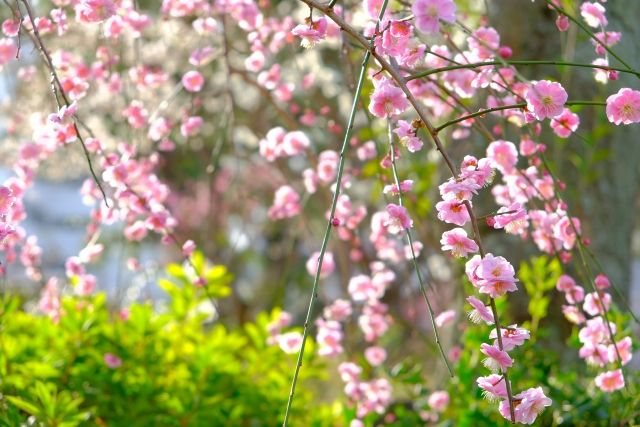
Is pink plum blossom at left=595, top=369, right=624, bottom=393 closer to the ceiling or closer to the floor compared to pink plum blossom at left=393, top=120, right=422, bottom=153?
closer to the floor

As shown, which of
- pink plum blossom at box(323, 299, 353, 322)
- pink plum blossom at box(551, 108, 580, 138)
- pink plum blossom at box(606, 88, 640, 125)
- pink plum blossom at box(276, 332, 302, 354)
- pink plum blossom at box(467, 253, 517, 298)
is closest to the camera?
pink plum blossom at box(467, 253, 517, 298)

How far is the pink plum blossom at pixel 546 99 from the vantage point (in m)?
1.06

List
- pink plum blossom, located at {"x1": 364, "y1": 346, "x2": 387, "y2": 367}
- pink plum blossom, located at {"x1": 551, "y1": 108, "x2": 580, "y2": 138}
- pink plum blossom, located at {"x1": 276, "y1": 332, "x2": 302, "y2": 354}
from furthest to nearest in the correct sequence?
pink plum blossom, located at {"x1": 364, "y1": 346, "x2": 387, "y2": 367}, pink plum blossom, located at {"x1": 276, "y1": 332, "x2": 302, "y2": 354}, pink plum blossom, located at {"x1": 551, "y1": 108, "x2": 580, "y2": 138}

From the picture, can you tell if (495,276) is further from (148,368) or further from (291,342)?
(148,368)

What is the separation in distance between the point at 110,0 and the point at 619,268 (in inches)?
73.0

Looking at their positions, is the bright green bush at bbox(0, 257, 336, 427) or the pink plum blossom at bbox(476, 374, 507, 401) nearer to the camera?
the pink plum blossom at bbox(476, 374, 507, 401)

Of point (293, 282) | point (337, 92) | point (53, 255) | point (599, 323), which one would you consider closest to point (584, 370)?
point (599, 323)

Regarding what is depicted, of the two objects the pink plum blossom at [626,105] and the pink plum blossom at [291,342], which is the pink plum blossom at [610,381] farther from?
the pink plum blossom at [291,342]

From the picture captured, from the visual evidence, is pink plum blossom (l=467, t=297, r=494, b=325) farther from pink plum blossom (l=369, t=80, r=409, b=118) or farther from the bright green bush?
the bright green bush

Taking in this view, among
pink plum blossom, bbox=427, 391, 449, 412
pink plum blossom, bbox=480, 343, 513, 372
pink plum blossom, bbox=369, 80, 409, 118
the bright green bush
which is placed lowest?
the bright green bush

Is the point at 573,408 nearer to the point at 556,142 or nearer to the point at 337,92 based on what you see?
the point at 556,142

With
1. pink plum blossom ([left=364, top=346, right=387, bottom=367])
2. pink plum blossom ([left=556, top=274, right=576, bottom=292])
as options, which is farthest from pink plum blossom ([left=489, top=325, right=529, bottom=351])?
pink plum blossom ([left=364, top=346, right=387, bottom=367])

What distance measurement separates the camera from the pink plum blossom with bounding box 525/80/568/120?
1064 mm

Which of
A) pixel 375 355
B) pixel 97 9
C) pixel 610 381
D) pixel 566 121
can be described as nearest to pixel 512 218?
pixel 566 121
